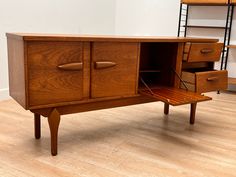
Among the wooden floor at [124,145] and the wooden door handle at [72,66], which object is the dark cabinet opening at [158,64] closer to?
the wooden floor at [124,145]

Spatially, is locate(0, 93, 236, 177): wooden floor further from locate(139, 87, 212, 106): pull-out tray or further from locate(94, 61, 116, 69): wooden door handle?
locate(94, 61, 116, 69): wooden door handle

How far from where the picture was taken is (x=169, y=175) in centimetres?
131

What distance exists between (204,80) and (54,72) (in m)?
0.94

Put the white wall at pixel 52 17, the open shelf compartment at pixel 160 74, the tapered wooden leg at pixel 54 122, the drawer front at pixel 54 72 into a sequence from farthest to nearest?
the white wall at pixel 52 17 → the open shelf compartment at pixel 160 74 → the tapered wooden leg at pixel 54 122 → the drawer front at pixel 54 72

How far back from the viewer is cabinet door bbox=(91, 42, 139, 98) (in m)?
1.44

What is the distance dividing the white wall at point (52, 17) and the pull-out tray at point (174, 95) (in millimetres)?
1439

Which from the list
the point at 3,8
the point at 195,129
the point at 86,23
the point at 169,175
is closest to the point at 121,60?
the point at 169,175

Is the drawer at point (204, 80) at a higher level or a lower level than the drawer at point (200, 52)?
lower

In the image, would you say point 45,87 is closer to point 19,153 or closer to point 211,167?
point 19,153

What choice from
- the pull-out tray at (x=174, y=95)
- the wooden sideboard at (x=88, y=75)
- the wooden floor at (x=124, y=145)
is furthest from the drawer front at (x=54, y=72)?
the pull-out tray at (x=174, y=95)

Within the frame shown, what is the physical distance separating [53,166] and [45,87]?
0.37 m

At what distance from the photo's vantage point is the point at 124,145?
163 centimetres

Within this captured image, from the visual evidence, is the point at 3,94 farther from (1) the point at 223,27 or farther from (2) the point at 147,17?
(1) the point at 223,27

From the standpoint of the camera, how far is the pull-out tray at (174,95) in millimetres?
1457
